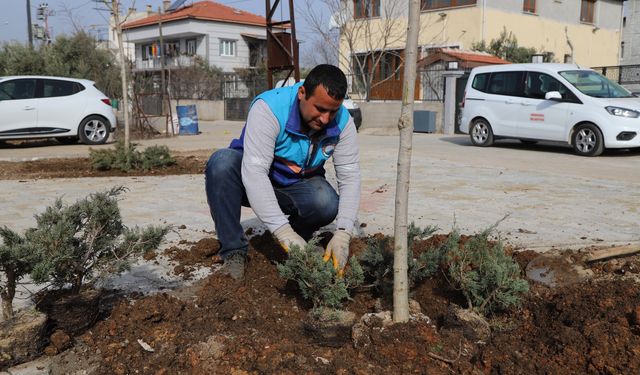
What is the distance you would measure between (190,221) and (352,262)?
290cm

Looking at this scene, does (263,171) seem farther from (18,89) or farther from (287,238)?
(18,89)

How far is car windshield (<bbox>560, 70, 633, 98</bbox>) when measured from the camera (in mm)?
11117

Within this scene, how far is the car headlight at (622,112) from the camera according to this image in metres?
10.5

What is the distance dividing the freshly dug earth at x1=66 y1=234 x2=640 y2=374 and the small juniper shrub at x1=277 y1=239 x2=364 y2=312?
0.15m

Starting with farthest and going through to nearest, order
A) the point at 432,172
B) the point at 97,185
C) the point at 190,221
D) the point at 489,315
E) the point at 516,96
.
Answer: the point at 516,96, the point at 432,172, the point at 97,185, the point at 190,221, the point at 489,315

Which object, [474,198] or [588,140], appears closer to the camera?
[474,198]

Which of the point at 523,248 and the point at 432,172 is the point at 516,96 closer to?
the point at 432,172

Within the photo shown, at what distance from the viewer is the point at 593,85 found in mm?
11305

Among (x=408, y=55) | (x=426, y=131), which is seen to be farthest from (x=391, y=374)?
(x=426, y=131)

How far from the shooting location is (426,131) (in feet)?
59.4

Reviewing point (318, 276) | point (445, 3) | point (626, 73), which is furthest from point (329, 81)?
point (445, 3)

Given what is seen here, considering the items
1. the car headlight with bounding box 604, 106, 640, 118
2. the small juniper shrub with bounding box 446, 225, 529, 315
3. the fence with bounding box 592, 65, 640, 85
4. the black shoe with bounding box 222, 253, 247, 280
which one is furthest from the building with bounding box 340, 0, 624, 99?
the small juniper shrub with bounding box 446, 225, 529, 315

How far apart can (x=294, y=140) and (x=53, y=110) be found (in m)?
11.5

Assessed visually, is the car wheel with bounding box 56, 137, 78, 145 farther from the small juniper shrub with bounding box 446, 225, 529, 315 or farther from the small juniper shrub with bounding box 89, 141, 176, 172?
the small juniper shrub with bounding box 446, 225, 529, 315
